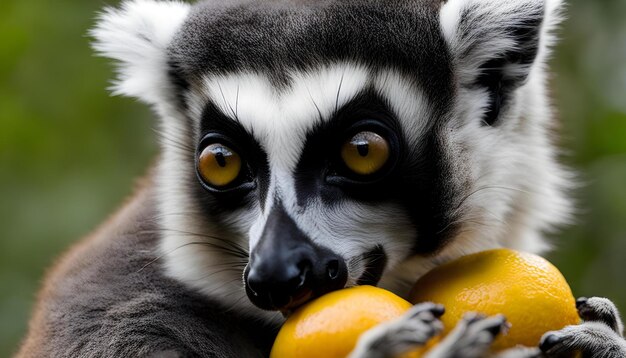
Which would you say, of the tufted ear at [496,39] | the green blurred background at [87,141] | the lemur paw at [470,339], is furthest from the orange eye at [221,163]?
the green blurred background at [87,141]

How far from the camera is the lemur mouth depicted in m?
2.90

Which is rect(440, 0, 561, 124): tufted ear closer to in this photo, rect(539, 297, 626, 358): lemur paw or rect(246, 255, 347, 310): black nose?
rect(539, 297, 626, 358): lemur paw

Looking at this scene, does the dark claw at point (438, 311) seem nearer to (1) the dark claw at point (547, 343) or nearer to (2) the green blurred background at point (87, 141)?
(1) the dark claw at point (547, 343)

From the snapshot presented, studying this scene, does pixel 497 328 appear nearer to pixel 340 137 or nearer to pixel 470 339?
pixel 470 339

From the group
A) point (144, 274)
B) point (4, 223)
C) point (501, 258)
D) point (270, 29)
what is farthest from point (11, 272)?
point (501, 258)

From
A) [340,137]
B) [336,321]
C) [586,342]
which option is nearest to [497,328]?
[336,321]

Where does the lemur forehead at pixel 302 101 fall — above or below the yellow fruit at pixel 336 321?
above

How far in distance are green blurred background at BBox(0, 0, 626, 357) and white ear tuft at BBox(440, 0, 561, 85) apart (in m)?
2.56

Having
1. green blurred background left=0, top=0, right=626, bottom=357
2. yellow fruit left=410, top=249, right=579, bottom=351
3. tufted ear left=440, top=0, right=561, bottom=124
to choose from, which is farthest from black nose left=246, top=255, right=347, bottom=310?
green blurred background left=0, top=0, right=626, bottom=357

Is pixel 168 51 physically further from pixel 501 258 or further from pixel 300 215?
pixel 501 258

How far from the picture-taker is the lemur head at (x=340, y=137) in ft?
9.22

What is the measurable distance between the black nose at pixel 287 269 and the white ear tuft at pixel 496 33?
1.02m

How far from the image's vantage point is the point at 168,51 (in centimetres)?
357

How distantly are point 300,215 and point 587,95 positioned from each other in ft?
13.4
